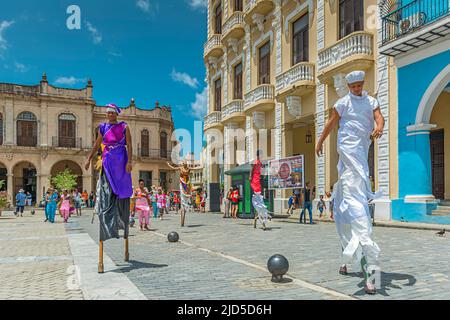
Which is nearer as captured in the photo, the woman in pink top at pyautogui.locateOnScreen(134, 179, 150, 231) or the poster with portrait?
the woman in pink top at pyautogui.locateOnScreen(134, 179, 150, 231)

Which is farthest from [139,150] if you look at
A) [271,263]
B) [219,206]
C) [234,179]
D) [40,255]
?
[271,263]

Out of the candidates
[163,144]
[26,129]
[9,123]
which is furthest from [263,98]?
[163,144]

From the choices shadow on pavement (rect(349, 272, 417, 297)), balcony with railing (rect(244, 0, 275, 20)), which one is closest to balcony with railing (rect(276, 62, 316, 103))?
balcony with railing (rect(244, 0, 275, 20))

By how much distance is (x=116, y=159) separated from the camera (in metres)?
5.72

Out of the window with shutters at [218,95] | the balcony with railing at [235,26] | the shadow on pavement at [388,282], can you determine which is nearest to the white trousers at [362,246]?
the shadow on pavement at [388,282]

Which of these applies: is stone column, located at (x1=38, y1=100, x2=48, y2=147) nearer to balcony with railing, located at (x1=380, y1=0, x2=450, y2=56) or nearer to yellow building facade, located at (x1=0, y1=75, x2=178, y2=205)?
yellow building facade, located at (x1=0, y1=75, x2=178, y2=205)

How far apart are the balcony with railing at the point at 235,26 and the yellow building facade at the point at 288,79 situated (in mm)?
58

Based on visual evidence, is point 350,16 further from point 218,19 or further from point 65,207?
point 218,19

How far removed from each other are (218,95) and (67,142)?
2101 centimetres

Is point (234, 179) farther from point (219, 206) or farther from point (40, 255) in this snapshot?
point (40, 255)

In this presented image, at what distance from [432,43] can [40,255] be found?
12127mm

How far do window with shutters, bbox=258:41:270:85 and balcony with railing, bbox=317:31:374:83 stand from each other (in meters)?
6.74

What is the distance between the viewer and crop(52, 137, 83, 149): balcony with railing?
43.8 metres

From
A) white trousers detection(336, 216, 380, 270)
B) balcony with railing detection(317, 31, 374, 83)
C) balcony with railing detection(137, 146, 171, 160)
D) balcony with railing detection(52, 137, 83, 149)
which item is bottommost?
white trousers detection(336, 216, 380, 270)
